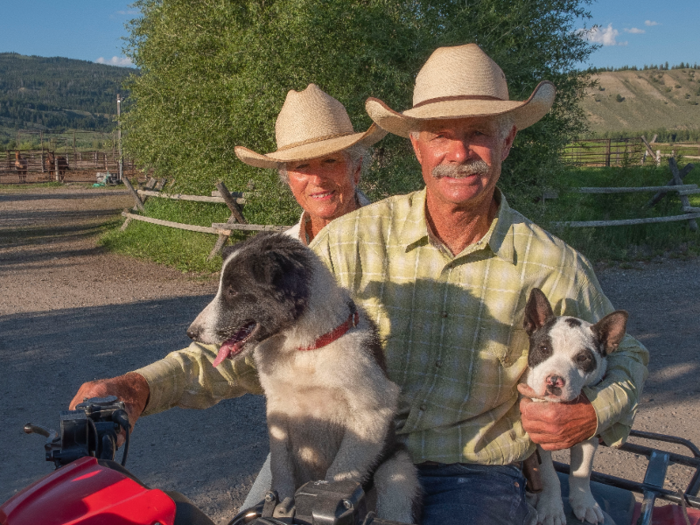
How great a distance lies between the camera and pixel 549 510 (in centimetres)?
303

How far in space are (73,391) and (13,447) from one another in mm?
1336

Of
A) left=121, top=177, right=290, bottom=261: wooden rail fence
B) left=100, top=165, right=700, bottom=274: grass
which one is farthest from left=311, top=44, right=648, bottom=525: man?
left=100, top=165, right=700, bottom=274: grass

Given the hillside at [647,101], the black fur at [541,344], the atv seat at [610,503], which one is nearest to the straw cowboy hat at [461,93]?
the black fur at [541,344]

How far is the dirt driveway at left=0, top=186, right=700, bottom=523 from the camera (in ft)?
17.9

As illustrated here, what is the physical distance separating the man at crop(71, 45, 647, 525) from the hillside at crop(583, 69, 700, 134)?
132 metres

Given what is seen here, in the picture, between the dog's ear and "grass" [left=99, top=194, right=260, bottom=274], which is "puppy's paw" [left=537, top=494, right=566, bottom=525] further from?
"grass" [left=99, top=194, right=260, bottom=274]

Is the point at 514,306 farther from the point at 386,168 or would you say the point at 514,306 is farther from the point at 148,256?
the point at 148,256

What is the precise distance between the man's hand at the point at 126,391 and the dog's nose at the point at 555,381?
1632 mm

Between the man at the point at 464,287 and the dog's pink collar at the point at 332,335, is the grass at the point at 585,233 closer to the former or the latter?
the man at the point at 464,287

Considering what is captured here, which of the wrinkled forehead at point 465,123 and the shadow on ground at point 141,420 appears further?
the shadow on ground at point 141,420

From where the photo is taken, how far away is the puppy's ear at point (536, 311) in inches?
103

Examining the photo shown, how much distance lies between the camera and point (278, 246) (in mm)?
2527

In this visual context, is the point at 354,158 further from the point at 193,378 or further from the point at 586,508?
the point at 586,508

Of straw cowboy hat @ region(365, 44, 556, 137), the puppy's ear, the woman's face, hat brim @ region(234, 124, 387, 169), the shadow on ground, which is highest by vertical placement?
straw cowboy hat @ region(365, 44, 556, 137)
